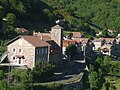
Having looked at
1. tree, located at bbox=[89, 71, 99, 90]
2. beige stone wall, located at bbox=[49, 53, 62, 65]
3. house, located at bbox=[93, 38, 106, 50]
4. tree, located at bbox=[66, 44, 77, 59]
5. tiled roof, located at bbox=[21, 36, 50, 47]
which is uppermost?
house, located at bbox=[93, 38, 106, 50]

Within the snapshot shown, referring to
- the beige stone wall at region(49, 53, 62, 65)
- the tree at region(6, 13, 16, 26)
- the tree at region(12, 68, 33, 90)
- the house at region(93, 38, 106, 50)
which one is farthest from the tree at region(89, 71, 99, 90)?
the house at region(93, 38, 106, 50)

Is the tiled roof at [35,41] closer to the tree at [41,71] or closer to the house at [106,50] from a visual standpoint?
the tree at [41,71]

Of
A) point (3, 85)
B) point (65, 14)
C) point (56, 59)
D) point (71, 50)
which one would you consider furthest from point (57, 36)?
point (65, 14)

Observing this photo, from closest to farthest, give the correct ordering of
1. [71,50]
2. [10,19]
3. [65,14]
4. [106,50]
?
[71,50]
[10,19]
[106,50]
[65,14]

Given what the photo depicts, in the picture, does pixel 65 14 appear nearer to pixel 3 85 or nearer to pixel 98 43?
pixel 98 43

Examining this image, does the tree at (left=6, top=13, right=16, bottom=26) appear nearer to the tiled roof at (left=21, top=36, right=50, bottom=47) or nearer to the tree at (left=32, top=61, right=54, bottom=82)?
the tiled roof at (left=21, top=36, right=50, bottom=47)

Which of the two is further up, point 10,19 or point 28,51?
point 10,19

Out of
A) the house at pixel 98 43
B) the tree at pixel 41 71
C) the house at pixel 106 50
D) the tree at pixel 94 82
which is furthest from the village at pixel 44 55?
the house at pixel 98 43
